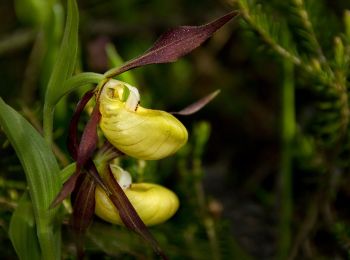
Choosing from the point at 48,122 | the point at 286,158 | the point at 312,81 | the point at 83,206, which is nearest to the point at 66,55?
the point at 48,122

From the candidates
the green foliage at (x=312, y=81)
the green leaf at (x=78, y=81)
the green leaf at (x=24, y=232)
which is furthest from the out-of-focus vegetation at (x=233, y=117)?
the green leaf at (x=78, y=81)

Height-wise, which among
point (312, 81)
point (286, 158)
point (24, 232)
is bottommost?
point (286, 158)

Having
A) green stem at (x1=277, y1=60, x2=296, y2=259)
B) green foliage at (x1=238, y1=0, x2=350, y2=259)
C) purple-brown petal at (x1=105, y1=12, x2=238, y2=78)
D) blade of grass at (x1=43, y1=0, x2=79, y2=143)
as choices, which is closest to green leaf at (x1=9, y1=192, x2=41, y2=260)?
blade of grass at (x1=43, y1=0, x2=79, y2=143)

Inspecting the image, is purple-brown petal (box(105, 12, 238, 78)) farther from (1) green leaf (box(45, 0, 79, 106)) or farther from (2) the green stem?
(2) the green stem

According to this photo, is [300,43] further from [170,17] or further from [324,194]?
[170,17]

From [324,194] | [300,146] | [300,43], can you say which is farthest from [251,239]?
[300,43]

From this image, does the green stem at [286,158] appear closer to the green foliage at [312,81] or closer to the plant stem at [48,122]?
the green foliage at [312,81]

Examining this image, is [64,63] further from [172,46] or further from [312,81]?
[312,81]
